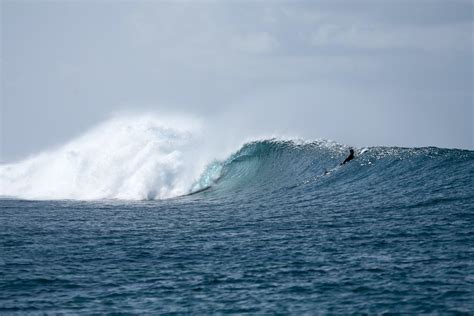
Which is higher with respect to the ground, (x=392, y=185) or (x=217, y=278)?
Result: (x=392, y=185)

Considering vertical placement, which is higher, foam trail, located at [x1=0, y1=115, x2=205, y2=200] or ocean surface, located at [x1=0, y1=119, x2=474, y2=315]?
foam trail, located at [x1=0, y1=115, x2=205, y2=200]

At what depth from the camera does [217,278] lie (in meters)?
20.7

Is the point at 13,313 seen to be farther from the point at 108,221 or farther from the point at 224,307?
the point at 108,221

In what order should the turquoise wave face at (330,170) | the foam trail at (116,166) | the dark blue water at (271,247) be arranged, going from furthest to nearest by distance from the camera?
the foam trail at (116,166), the turquoise wave face at (330,170), the dark blue water at (271,247)

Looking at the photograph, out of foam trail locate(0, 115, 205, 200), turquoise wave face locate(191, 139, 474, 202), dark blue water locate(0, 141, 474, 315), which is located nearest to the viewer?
dark blue water locate(0, 141, 474, 315)

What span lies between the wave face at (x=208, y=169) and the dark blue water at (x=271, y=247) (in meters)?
0.24

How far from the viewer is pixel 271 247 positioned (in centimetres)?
2447

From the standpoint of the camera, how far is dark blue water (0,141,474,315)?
1841 centimetres

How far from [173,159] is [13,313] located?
103 ft

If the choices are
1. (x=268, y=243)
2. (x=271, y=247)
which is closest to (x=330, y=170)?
(x=268, y=243)

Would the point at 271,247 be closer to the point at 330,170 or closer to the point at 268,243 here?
the point at 268,243

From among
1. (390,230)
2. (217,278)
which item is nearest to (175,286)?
(217,278)

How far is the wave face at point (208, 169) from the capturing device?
3675cm

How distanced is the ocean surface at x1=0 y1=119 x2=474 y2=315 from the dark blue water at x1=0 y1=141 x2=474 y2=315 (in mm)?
77
